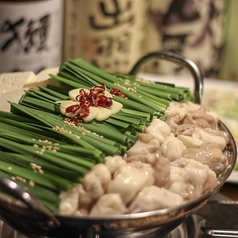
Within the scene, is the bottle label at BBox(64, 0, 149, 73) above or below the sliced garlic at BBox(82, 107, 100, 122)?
below

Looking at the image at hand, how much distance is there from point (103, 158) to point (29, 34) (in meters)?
1.27

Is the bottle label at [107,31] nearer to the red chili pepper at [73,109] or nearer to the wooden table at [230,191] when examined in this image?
the wooden table at [230,191]

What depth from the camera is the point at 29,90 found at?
1416 millimetres

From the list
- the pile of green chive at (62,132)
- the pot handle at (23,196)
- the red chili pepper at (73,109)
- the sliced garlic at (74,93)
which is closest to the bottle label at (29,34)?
the pile of green chive at (62,132)

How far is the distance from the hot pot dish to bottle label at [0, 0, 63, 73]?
83 cm

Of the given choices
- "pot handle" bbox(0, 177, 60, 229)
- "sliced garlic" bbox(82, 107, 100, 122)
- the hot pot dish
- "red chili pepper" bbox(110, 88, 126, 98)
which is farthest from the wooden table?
"pot handle" bbox(0, 177, 60, 229)

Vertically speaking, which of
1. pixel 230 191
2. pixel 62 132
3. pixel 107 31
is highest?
pixel 62 132

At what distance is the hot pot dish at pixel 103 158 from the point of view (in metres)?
1.13

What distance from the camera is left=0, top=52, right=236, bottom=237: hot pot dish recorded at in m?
1.13

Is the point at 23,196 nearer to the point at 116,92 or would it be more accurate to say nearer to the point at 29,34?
the point at 116,92

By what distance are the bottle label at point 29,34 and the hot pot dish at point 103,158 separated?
83 centimetres

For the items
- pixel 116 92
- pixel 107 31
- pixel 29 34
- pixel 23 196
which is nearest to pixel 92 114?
pixel 116 92

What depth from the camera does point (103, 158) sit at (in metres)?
1.18

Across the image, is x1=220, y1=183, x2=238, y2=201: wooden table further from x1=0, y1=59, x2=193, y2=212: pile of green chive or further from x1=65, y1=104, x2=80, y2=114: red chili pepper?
x1=65, y1=104, x2=80, y2=114: red chili pepper
